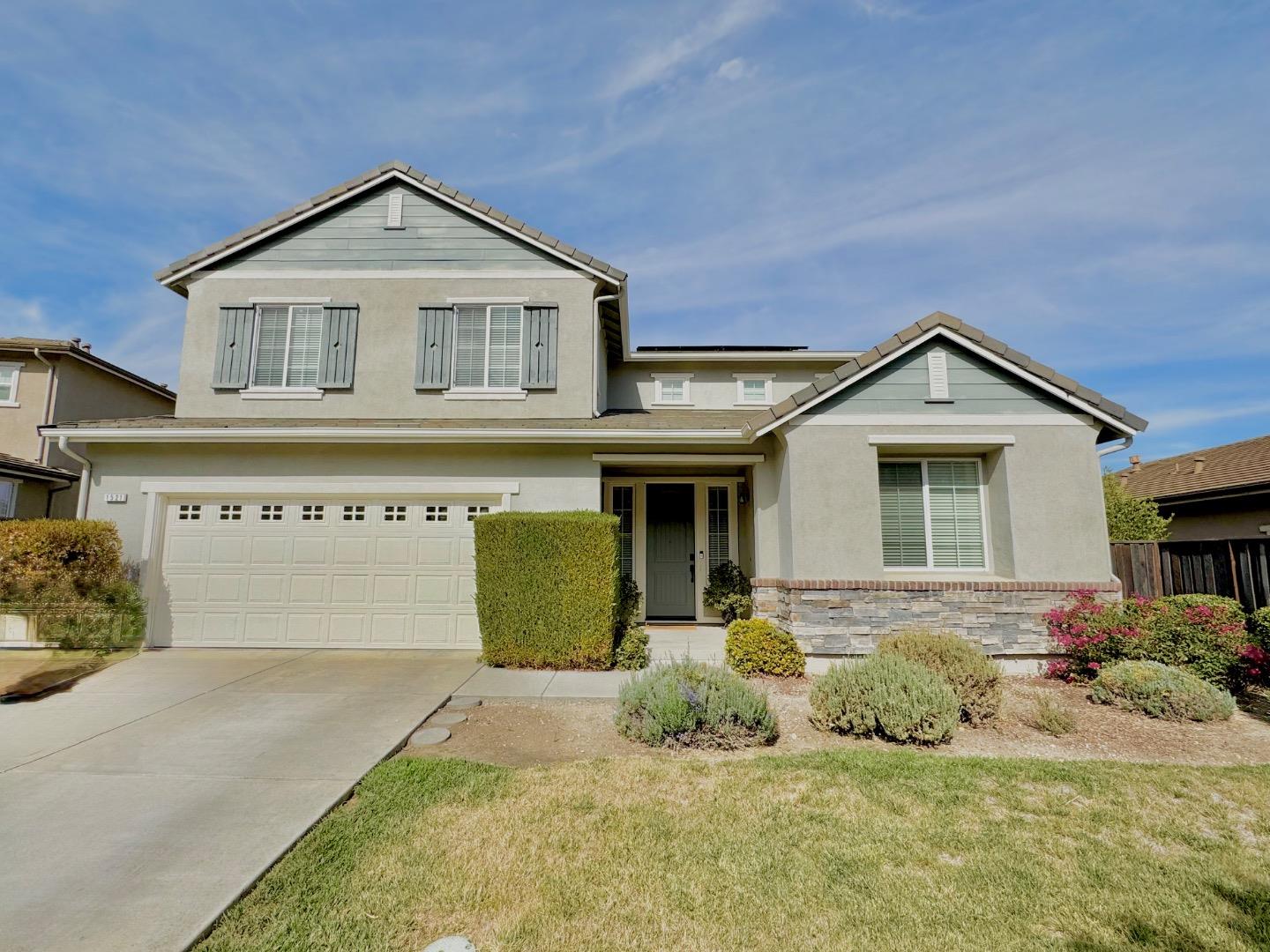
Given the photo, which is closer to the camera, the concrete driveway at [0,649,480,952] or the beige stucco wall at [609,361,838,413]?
the concrete driveway at [0,649,480,952]

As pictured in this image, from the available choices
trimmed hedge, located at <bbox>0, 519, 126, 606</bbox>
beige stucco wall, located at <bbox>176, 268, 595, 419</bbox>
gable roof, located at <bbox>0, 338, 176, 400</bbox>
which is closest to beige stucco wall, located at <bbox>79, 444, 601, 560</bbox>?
trimmed hedge, located at <bbox>0, 519, 126, 606</bbox>

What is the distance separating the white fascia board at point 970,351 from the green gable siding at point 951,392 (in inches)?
3.5

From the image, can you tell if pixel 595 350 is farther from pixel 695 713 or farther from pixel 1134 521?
pixel 1134 521

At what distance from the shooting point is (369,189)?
11.1m

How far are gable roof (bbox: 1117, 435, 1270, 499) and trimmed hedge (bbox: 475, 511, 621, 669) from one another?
13.7 metres

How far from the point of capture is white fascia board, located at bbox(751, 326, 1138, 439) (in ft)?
27.6

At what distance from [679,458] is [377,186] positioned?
302 inches

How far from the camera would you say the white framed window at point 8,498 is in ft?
41.5

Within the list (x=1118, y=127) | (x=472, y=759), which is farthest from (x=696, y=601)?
(x=1118, y=127)

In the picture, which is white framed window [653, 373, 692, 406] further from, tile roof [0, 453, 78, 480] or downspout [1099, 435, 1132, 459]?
tile roof [0, 453, 78, 480]

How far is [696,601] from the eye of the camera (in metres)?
11.5

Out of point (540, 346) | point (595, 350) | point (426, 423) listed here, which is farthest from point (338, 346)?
point (595, 350)

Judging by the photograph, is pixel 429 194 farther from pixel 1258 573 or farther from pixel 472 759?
pixel 1258 573

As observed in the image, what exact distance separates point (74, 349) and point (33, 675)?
397 inches
